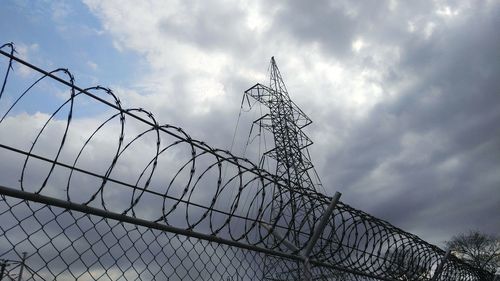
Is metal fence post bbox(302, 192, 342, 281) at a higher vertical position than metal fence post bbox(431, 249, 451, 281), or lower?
lower

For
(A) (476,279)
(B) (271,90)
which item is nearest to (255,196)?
(A) (476,279)

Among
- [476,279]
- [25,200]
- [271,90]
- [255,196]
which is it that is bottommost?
[25,200]

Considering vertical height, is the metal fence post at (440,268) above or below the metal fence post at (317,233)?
above

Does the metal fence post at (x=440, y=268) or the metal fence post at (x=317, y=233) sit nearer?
the metal fence post at (x=317, y=233)

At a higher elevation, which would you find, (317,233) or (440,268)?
(440,268)

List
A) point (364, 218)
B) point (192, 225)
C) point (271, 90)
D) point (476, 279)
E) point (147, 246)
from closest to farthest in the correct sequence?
point (147, 246) → point (192, 225) → point (364, 218) → point (476, 279) → point (271, 90)

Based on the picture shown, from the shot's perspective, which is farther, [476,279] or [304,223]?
[476,279]

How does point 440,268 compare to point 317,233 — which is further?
point 440,268

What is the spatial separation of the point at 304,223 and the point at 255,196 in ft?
2.93

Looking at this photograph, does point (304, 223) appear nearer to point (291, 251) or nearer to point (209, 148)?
point (291, 251)

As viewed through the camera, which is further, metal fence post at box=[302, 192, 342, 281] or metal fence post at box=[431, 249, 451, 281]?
metal fence post at box=[431, 249, 451, 281]

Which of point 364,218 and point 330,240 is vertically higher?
point 364,218

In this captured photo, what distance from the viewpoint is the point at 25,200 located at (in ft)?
8.05

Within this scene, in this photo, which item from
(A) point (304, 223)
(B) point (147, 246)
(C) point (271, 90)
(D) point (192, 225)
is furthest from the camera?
(C) point (271, 90)
